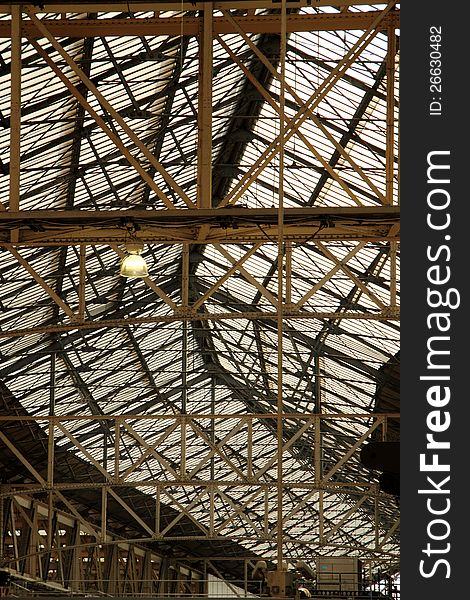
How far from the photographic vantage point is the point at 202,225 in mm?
20422

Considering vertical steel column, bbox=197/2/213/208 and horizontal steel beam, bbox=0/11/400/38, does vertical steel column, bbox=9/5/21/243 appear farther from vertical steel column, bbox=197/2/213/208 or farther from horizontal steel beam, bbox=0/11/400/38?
vertical steel column, bbox=197/2/213/208

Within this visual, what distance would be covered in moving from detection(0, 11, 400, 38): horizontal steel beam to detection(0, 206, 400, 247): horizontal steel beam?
9.68ft

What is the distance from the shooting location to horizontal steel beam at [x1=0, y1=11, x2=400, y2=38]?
20.5m

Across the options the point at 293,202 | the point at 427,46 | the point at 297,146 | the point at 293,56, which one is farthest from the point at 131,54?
the point at 427,46

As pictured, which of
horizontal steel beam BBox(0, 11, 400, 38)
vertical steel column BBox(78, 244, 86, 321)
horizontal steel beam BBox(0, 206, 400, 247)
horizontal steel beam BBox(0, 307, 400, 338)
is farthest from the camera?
horizontal steel beam BBox(0, 307, 400, 338)

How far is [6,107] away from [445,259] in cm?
2132

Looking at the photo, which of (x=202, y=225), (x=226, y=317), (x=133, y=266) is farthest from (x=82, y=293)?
(x=202, y=225)

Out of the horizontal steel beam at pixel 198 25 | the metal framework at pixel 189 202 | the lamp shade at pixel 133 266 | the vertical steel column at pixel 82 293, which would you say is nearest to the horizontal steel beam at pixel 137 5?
the metal framework at pixel 189 202

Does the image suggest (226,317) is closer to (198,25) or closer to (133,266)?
(133,266)

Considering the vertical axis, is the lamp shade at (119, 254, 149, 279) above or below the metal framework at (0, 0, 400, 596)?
below

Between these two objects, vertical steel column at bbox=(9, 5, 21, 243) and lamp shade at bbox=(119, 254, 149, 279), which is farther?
lamp shade at bbox=(119, 254, 149, 279)

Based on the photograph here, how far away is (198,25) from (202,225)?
10.6 ft

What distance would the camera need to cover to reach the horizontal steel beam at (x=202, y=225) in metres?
20.0

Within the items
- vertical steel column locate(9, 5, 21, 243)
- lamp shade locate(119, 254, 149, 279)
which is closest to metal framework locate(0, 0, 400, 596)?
vertical steel column locate(9, 5, 21, 243)
